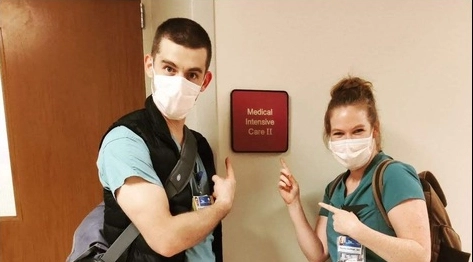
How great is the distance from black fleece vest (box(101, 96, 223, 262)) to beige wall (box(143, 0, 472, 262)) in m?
0.29

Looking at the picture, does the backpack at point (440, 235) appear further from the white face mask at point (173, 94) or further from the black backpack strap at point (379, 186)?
the white face mask at point (173, 94)

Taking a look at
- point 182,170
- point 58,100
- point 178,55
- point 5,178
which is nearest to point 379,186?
point 182,170

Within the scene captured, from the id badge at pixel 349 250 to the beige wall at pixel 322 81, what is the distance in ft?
0.99

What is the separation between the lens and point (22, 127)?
1460 millimetres

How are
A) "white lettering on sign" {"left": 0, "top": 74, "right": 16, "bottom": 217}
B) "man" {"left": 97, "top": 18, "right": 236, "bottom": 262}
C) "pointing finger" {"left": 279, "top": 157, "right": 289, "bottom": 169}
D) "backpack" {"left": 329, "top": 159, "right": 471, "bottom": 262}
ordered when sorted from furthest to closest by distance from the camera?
1. "white lettering on sign" {"left": 0, "top": 74, "right": 16, "bottom": 217}
2. "pointing finger" {"left": 279, "top": 157, "right": 289, "bottom": 169}
3. "backpack" {"left": 329, "top": 159, "right": 471, "bottom": 262}
4. "man" {"left": 97, "top": 18, "right": 236, "bottom": 262}

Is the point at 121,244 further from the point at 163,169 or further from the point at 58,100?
the point at 58,100

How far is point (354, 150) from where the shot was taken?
1.03m

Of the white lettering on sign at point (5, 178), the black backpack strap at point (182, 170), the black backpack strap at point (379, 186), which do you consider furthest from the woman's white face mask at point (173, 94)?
the white lettering on sign at point (5, 178)

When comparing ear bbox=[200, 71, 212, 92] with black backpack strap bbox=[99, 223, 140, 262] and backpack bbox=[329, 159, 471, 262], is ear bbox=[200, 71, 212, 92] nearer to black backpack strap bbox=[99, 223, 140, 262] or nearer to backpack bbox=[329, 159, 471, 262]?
black backpack strap bbox=[99, 223, 140, 262]

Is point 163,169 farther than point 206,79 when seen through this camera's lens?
No

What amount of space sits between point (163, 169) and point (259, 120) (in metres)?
0.46

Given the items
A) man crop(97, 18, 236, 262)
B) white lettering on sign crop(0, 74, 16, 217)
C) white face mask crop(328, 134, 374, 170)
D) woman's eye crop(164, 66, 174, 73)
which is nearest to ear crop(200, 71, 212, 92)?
man crop(97, 18, 236, 262)

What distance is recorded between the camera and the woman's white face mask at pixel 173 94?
93 cm

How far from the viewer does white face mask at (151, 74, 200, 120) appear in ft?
3.05
